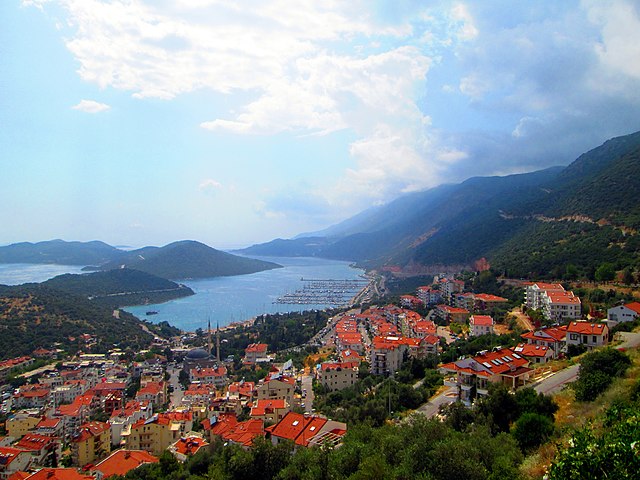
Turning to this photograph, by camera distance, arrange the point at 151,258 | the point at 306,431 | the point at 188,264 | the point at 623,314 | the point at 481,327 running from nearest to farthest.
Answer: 1. the point at 306,431
2. the point at 623,314
3. the point at 481,327
4. the point at 188,264
5. the point at 151,258

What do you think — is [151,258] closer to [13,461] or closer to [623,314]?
[13,461]

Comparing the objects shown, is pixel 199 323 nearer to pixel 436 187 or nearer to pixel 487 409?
pixel 487 409

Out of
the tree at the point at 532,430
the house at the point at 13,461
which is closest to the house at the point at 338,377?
the house at the point at 13,461

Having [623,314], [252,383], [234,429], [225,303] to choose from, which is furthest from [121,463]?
[225,303]

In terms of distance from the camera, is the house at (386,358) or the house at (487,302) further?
the house at (487,302)

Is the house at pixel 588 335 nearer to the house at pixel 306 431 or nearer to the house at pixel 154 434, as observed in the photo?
the house at pixel 306 431

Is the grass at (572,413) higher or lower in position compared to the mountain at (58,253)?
lower
